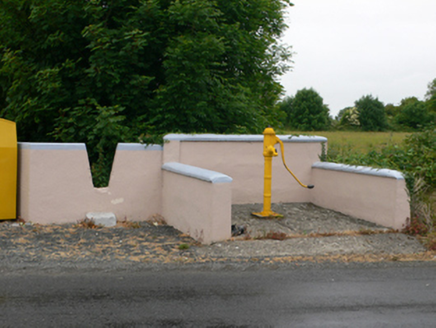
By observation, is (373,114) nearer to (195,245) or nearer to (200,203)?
(200,203)

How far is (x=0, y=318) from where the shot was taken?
15.8 feet

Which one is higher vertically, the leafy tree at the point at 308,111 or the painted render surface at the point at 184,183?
the leafy tree at the point at 308,111

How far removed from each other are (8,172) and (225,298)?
18.8ft

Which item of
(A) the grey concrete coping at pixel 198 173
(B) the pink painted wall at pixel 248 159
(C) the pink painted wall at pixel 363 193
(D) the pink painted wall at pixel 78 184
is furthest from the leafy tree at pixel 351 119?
(A) the grey concrete coping at pixel 198 173

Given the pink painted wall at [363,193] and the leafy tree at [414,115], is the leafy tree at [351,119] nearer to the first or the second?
the leafy tree at [414,115]

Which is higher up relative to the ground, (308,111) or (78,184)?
(308,111)

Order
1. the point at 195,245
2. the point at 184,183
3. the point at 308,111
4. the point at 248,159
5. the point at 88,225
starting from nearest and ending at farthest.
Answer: the point at 195,245 < the point at 184,183 < the point at 88,225 < the point at 248,159 < the point at 308,111

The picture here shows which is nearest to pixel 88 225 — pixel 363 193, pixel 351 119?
pixel 363 193

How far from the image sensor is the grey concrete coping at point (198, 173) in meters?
7.87

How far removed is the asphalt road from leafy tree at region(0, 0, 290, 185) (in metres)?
4.94

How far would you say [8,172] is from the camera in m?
9.44

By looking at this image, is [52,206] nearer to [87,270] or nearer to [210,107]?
[87,270]

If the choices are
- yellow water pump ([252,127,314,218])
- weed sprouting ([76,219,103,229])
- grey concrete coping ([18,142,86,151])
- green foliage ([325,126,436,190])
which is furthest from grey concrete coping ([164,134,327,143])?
weed sprouting ([76,219,103,229])

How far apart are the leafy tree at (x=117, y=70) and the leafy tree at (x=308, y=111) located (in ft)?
184
